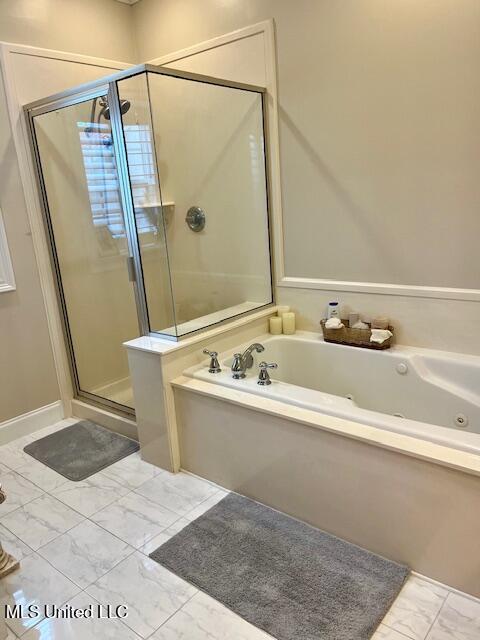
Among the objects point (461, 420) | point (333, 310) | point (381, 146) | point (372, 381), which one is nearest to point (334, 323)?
point (333, 310)

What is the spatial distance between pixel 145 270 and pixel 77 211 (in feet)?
2.83

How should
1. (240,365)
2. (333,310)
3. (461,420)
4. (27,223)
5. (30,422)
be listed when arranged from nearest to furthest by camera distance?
1. (461,420)
2. (240,365)
3. (333,310)
4. (27,223)
5. (30,422)

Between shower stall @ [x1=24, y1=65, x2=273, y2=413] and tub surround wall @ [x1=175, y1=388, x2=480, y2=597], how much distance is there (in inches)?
23.2

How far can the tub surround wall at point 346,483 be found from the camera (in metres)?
1.57

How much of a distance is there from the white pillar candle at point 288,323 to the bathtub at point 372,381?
0.06 m

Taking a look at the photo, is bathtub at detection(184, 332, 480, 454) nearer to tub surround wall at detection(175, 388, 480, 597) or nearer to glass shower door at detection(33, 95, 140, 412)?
tub surround wall at detection(175, 388, 480, 597)

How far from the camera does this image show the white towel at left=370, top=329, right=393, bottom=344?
2.40 m

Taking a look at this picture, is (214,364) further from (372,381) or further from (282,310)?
(372,381)

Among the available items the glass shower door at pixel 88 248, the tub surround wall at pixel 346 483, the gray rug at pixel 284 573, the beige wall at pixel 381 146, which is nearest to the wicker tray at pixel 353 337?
the beige wall at pixel 381 146

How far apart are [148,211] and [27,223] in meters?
0.89

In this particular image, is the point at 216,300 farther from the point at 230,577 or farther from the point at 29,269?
the point at 230,577

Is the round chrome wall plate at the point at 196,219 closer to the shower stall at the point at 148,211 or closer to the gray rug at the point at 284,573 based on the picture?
the shower stall at the point at 148,211

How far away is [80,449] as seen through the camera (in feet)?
8.88

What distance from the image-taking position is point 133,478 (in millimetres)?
2402
